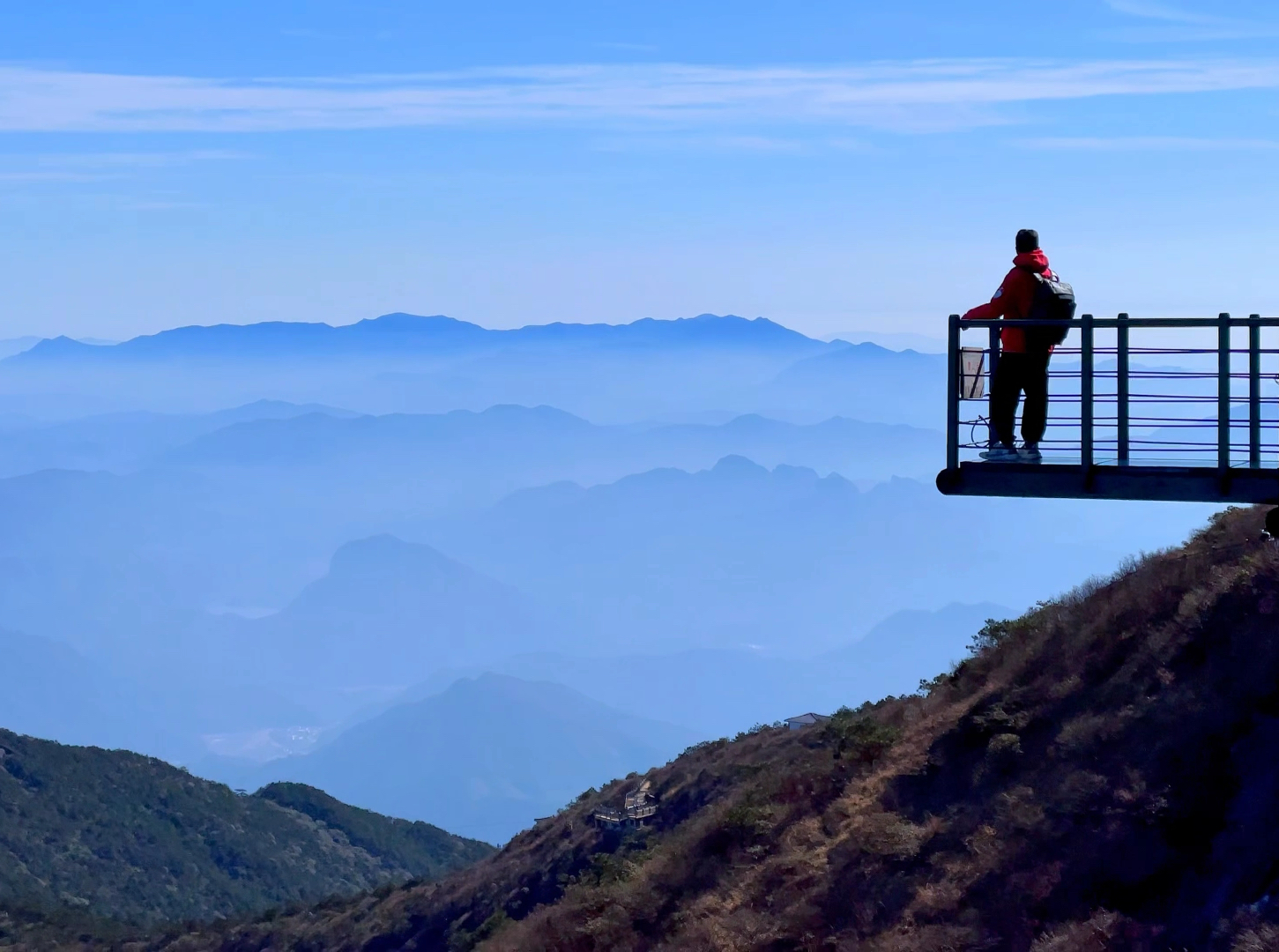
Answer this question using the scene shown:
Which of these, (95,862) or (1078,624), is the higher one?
(1078,624)

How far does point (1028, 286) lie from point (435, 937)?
1039 inches

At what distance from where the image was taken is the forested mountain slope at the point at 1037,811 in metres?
10.9

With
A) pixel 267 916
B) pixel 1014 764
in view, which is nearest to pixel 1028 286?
pixel 1014 764

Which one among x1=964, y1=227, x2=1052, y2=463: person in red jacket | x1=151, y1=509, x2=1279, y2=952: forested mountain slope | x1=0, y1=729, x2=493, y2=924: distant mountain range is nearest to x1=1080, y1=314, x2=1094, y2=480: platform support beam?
x1=964, y1=227, x2=1052, y2=463: person in red jacket

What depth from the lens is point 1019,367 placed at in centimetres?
1157

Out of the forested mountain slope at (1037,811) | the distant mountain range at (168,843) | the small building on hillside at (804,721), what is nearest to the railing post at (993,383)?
the forested mountain slope at (1037,811)

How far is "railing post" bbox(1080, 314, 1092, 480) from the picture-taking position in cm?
1101

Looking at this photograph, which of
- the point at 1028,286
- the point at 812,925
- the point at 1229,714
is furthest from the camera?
the point at 812,925

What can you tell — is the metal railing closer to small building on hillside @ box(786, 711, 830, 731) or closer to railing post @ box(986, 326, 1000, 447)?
railing post @ box(986, 326, 1000, 447)

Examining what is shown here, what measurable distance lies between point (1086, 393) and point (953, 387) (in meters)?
1.05

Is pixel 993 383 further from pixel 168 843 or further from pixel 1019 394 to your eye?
pixel 168 843

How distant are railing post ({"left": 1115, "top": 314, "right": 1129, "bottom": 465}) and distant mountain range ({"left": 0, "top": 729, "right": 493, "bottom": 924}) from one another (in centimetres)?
6471

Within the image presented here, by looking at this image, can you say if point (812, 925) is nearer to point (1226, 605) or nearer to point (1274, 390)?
point (1226, 605)

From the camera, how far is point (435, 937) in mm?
33031
